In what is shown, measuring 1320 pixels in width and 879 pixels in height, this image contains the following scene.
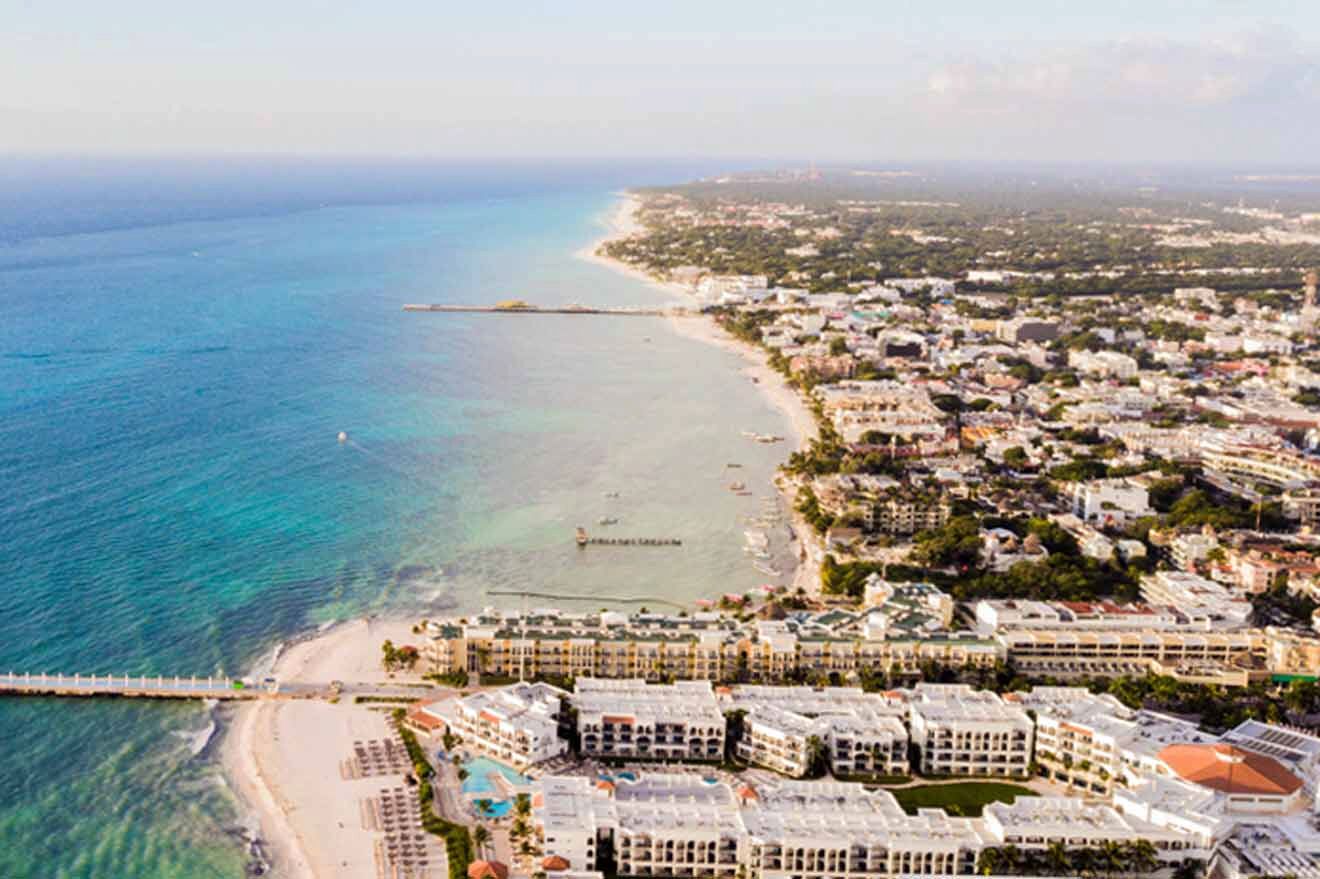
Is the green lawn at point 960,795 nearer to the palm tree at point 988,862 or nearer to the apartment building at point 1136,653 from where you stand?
the palm tree at point 988,862

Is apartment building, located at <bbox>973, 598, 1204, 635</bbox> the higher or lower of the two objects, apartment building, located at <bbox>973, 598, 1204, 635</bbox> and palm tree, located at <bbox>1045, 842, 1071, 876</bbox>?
the higher

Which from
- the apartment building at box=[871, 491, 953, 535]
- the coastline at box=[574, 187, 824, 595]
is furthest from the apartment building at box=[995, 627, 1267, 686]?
the apartment building at box=[871, 491, 953, 535]

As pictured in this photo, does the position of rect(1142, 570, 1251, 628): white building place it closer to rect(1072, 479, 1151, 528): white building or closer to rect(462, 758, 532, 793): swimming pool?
rect(1072, 479, 1151, 528): white building

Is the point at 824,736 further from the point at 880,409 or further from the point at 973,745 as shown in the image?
the point at 880,409

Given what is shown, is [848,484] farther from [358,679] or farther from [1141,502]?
[358,679]

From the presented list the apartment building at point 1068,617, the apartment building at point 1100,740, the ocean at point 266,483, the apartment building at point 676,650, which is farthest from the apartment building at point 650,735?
the apartment building at point 1068,617
